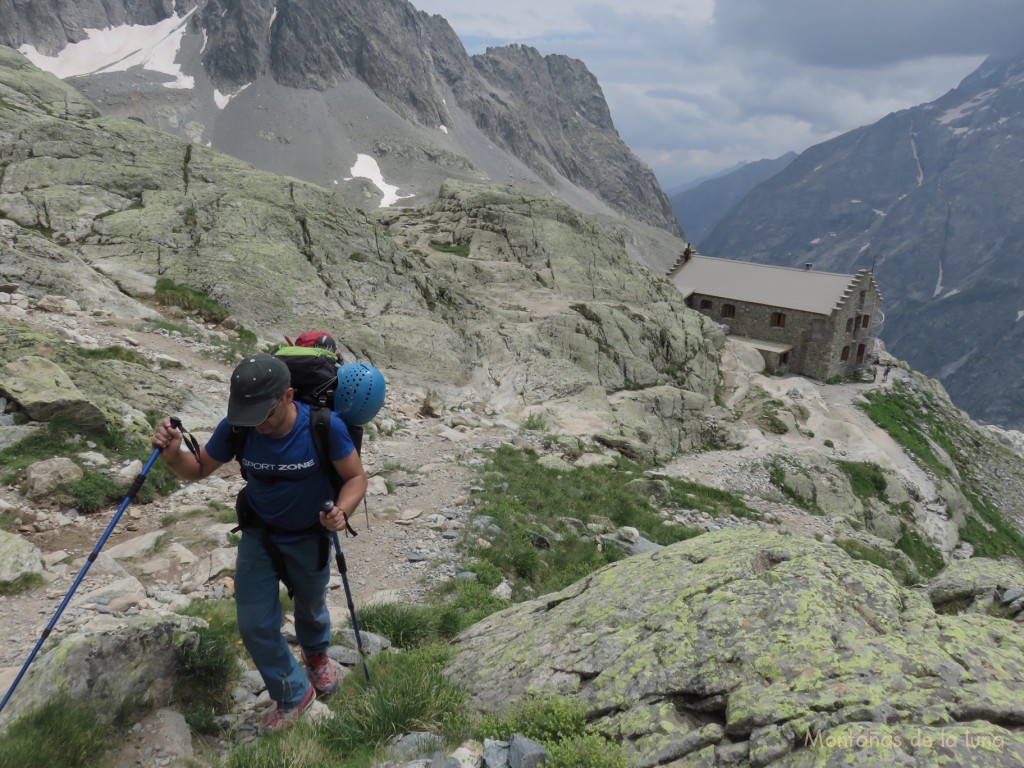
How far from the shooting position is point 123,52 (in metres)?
175

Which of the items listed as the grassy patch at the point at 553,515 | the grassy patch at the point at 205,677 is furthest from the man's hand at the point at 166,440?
the grassy patch at the point at 553,515

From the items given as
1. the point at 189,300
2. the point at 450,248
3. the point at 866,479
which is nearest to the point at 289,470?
the point at 189,300

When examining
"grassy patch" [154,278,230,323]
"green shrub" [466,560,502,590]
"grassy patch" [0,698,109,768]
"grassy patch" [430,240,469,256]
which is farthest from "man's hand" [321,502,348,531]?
"grassy patch" [430,240,469,256]

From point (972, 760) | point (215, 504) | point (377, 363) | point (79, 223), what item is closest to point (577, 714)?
point (972, 760)

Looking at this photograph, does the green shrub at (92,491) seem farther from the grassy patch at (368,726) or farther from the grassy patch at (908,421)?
the grassy patch at (908,421)

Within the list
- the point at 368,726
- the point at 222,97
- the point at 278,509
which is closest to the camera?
the point at 368,726

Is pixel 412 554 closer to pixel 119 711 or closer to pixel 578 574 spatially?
pixel 578 574

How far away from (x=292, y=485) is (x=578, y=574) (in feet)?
24.6

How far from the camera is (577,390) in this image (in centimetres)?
2920

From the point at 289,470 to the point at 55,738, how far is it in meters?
2.60

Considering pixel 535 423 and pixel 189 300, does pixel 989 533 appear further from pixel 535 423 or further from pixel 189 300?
pixel 189 300

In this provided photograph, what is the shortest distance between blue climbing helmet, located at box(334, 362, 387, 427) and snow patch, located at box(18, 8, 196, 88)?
7886 inches

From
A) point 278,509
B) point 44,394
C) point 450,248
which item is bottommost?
point 44,394

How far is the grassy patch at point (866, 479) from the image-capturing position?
1233 inches
